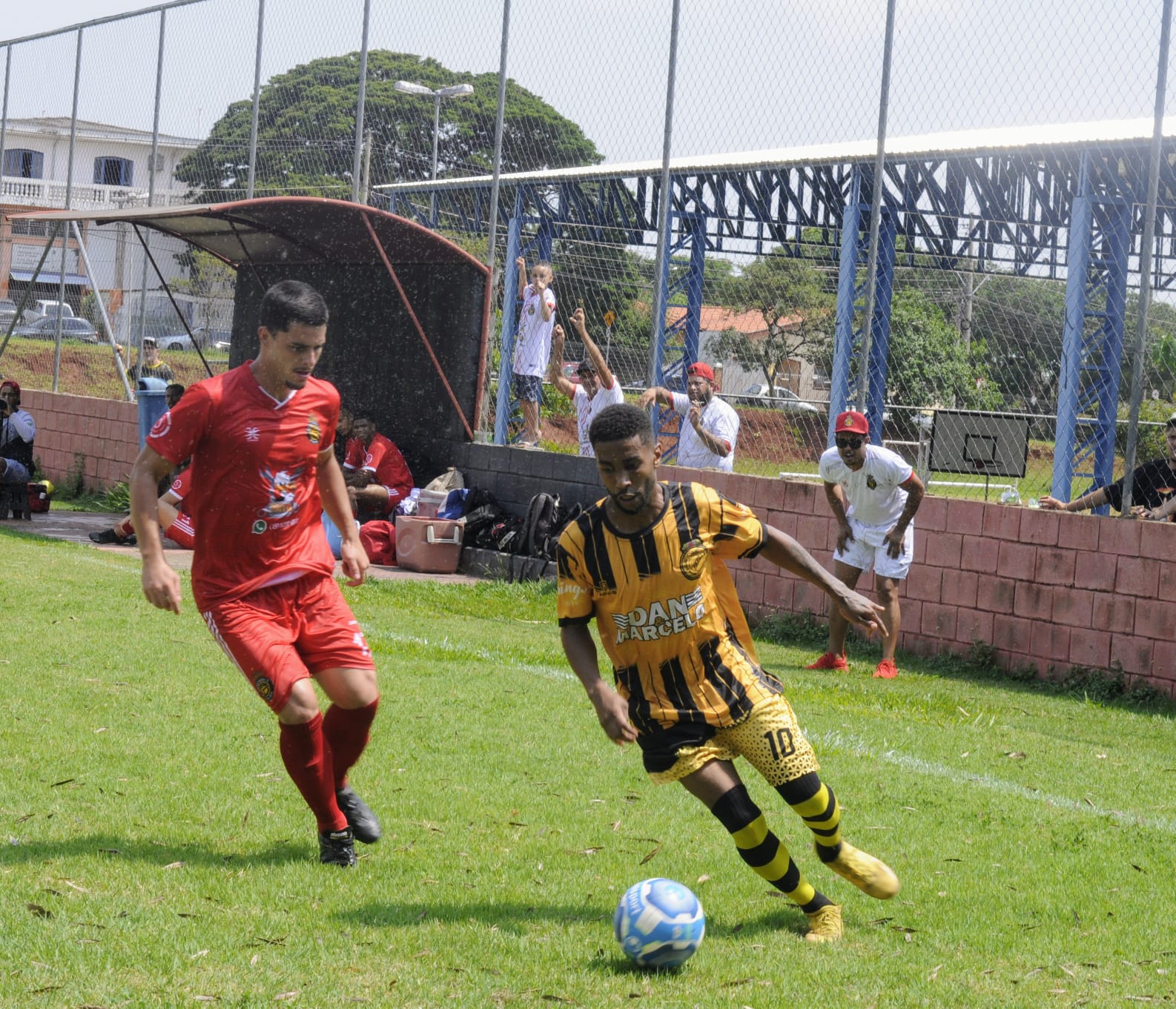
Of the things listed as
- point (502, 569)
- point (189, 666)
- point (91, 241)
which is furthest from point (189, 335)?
point (189, 666)

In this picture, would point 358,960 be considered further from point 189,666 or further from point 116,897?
point 189,666

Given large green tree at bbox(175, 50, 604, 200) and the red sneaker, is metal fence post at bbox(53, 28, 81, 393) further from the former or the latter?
the red sneaker

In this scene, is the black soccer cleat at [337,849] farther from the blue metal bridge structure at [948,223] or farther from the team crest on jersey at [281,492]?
the blue metal bridge structure at [948,223]

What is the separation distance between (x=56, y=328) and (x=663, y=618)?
19064 mm

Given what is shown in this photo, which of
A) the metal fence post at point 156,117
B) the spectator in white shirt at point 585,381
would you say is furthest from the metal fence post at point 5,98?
the spectator in white shirt at point 585,381

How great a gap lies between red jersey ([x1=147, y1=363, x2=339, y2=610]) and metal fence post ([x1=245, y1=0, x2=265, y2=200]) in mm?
13932

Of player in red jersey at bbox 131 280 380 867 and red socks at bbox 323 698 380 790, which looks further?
red socks at bbox 323 698 380 790

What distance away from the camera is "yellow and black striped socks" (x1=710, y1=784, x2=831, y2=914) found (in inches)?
181

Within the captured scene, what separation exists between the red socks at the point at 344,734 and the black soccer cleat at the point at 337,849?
0.95ft

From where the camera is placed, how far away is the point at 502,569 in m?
14.1

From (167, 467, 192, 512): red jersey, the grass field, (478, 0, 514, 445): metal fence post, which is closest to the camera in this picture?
the grass field

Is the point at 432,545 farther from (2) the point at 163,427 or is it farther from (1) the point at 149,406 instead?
(2) the point at 163,427

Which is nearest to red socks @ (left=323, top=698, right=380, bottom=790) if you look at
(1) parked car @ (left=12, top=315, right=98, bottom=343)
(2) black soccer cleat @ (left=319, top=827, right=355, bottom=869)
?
(2) black soccer cleat @ (left=319, top=827, right=355, bottom=869)

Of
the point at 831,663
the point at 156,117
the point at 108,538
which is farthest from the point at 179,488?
the point at 156,117
